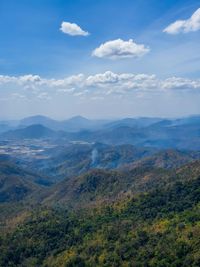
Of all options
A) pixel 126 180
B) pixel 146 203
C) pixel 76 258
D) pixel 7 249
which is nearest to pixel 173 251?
pixel 76 258

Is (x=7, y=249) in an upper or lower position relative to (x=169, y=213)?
lower

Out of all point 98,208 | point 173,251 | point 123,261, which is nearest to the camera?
point 173,251

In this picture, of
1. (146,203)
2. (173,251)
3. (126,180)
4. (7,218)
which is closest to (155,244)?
(173,251)

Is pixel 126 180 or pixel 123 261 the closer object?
pixel 123 261

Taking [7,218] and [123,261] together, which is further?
[7,218]

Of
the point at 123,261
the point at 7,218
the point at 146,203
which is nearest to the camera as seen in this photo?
the point at 123,261

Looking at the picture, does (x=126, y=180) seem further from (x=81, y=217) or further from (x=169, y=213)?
(x=169, y=213)

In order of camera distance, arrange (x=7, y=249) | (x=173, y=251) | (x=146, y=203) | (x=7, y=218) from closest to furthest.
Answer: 1. (x=173, y=251)
2. (x=7, y=249)
3. (x=146, y=203)
4. (x=7, y=218)

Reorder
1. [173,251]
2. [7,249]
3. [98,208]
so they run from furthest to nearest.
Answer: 1. [98,208]
2. [7,249]
3. [173,251]

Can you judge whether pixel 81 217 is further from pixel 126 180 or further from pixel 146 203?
pixel 126 180
